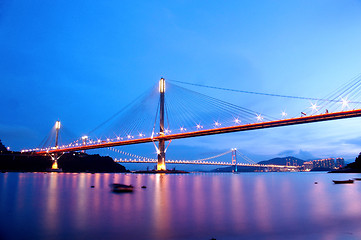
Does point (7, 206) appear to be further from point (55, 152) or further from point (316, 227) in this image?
point (55, 152)

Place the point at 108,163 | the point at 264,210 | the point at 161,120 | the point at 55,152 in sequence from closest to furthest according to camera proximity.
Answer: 1. the point at 264,210
2. the point at 161,120
3. the point at 55,152
4. the point at 108,163

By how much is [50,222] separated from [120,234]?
12.3 feet

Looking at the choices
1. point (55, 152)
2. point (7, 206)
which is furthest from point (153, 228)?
point (55, 152)

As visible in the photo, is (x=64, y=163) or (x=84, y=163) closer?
(x=64, y=163)

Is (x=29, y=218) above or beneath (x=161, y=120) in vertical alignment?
beneath

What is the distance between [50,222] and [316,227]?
10155 millimetres

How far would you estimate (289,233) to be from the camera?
8656 millimetres

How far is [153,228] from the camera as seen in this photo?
937 centimetres

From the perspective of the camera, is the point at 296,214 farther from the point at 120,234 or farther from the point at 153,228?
the point at 120,234

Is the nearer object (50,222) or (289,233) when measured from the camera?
(289,233)

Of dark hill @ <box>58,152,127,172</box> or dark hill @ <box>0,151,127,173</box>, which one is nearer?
dark hill @ <box>0,151,127,173</box>

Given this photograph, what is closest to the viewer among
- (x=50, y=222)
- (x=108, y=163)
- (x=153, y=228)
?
(x=153, y=228)

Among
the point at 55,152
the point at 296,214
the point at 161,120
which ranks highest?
the point at 161,120

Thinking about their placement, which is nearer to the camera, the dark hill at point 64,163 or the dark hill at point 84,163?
the dark hill at point 64,163
